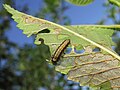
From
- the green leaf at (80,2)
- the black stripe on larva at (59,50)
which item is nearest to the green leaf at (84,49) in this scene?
the black stripe on larva at (59,50)

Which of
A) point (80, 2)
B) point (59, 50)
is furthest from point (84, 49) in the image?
point (80, 2)

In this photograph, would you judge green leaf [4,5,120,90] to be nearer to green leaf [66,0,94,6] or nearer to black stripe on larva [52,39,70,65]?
black stripe on larva [52,39,70,65]

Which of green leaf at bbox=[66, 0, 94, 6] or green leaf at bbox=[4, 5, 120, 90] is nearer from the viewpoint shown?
green leaf at bbox=[4, 5, 120, 90]

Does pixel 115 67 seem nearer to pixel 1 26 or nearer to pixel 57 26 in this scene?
pixel 57 26

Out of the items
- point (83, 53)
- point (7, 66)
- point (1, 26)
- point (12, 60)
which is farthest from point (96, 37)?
point (7, 66)

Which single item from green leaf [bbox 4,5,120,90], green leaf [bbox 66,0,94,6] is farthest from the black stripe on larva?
green leaf [bbox 66,0,94,6]

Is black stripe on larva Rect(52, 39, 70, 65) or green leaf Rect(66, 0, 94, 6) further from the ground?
green leaf Rect(66, 0, 94, 6)

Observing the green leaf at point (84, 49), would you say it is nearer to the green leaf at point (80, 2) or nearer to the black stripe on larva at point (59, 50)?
the black stripe on larva at point (59, 50)

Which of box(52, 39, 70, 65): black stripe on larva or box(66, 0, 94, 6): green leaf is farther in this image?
box(66, 0, 94, 6): green leaf
